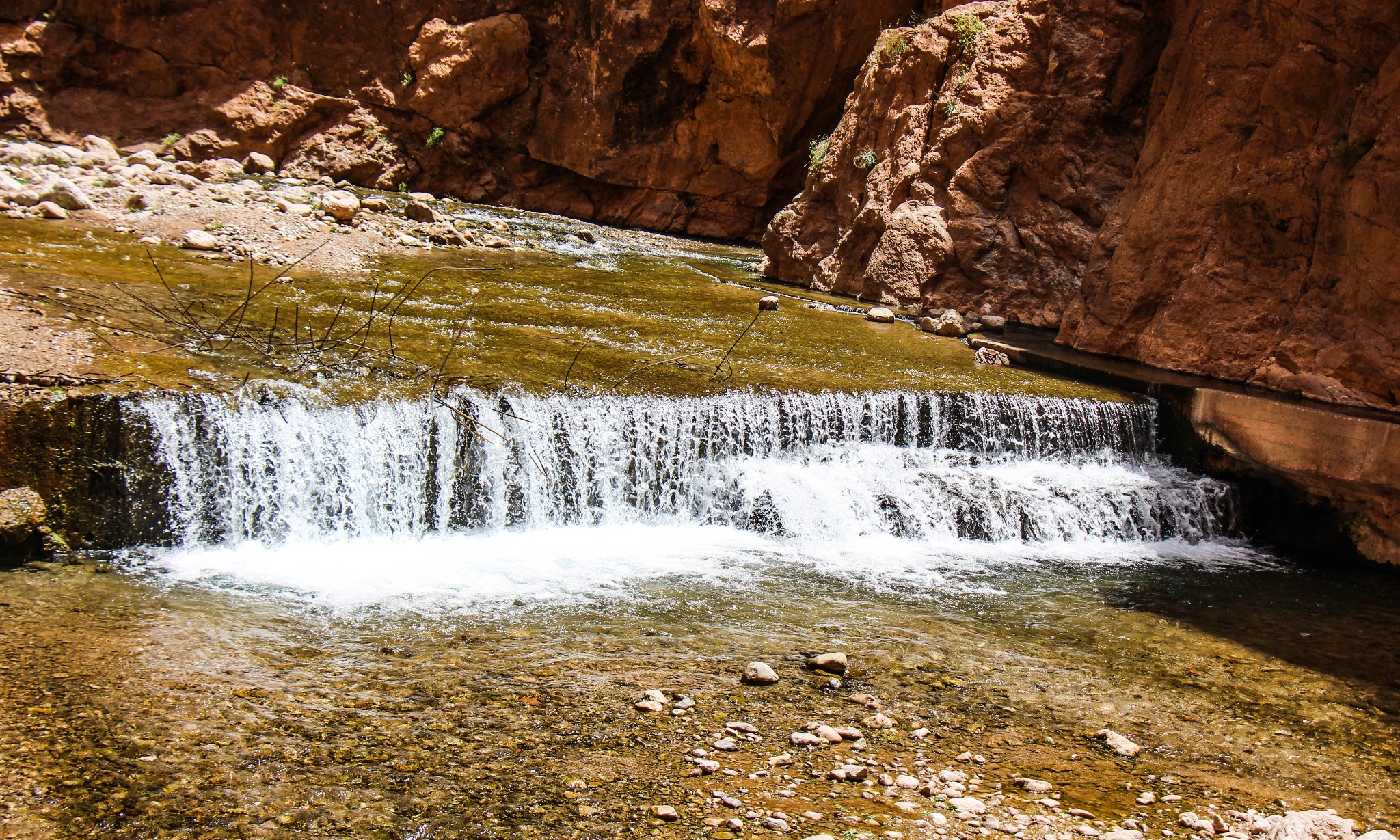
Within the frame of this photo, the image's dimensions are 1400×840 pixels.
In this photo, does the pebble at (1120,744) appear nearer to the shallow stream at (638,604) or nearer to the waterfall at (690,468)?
the shallow stream at (638,604)

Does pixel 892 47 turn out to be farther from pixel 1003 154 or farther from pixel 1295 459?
pixel 1295 459

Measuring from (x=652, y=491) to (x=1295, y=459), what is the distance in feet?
17.8

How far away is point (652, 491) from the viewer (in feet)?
25.4

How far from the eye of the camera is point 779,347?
10.1m

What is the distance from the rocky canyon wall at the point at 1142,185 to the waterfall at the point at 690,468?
70.4 inches

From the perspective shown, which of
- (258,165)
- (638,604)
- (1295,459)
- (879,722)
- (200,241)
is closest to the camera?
(879,722)

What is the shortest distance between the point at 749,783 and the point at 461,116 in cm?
1965

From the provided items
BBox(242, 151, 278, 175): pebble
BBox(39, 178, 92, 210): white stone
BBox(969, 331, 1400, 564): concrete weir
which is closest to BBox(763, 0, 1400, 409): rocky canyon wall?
BBox(969, 331, 1400, 564): concrete weir

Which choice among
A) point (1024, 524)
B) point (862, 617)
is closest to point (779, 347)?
point (1024, 524)

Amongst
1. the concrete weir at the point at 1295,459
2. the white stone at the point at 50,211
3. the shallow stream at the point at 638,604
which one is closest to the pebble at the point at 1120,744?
the shallow stream at the point at 638,604

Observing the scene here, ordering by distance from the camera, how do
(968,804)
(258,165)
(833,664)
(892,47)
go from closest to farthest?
(968,804) → (833,664) → (892,47) → (258,165)

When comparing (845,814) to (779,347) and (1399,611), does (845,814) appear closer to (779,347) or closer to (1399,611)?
(1399,611)

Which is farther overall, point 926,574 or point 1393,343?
point 1393,343

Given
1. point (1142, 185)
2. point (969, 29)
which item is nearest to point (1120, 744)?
point (1142, 185)
